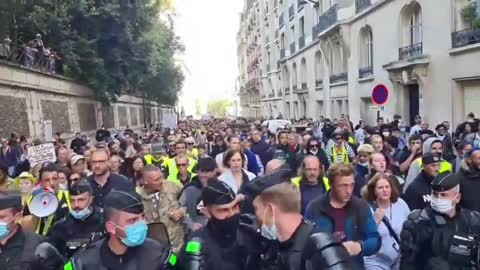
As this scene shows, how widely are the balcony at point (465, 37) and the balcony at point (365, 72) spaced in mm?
8167

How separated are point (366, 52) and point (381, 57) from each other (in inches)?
121

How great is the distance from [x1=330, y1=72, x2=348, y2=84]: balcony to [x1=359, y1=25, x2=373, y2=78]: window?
284cm

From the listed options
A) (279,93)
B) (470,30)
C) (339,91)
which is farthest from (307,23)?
(470,30)

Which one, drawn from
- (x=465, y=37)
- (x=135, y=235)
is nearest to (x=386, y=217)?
(x=135, y=235)

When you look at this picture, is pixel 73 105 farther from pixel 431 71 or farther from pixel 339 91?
pixel 431 71

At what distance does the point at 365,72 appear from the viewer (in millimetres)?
26406

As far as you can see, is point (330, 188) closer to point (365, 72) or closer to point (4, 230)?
point (4, 230)

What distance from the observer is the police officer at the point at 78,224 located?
14.4 ft

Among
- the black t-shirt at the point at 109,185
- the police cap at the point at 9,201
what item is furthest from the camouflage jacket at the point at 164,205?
the police cap at the point at 9,201

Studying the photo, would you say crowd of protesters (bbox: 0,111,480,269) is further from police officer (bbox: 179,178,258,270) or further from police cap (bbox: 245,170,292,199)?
police officer (bbox: 179,178,258,270)

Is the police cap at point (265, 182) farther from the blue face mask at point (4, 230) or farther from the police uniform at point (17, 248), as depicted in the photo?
the blue face mask at point (4, 230)

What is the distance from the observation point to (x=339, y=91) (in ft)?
103

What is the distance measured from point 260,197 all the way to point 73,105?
2512 cm

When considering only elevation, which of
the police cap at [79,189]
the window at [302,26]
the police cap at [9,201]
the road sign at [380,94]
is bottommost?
the police cap at [79,189]
